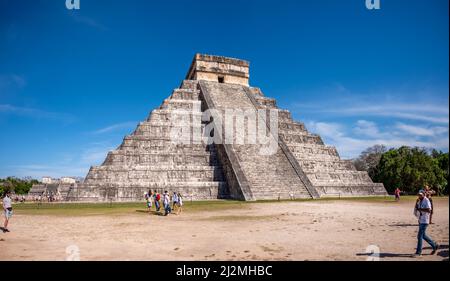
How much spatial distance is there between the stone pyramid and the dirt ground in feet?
21.9

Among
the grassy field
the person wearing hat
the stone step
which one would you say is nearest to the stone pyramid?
Answer: the stone step

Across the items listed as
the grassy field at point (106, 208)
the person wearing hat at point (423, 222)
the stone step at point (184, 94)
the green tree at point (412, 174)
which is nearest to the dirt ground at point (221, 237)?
the person wearing hat at point (423, 222)

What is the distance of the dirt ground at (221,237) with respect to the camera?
649cm

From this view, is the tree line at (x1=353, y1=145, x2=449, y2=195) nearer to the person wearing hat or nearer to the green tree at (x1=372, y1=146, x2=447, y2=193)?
the green tree at (x1=372, y1=146, x2=447, y2=193)

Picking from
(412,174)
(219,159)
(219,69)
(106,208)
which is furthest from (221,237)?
(412,174)

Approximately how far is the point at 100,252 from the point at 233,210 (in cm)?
792

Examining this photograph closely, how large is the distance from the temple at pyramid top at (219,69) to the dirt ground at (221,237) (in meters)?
21.0

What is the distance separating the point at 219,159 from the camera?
72.4 ft

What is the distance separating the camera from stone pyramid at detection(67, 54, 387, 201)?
19406 mm

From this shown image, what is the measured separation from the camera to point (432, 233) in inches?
336

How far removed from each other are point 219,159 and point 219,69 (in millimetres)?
13051

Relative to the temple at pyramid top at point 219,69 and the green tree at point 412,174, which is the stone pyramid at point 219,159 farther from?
the green tree at point 412,174
